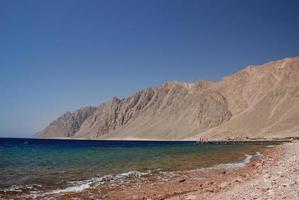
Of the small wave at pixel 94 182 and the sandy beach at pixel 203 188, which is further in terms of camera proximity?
the small wave at pixel 94 182

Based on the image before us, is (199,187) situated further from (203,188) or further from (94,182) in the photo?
(94,182)

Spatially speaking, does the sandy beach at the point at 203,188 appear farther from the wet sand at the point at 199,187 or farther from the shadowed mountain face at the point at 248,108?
the shadowed mountain face at the point at 248,108

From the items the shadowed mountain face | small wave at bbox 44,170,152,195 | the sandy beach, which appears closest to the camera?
the sandy beach

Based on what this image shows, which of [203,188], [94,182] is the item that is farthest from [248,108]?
[203,188]

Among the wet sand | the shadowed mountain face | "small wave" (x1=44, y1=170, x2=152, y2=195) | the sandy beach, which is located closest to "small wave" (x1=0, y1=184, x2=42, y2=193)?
"small wave" (x1=44, y1=170, x2=152, y2=195)

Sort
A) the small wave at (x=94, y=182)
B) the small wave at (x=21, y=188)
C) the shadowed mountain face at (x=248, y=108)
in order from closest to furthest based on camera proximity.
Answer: the small wave at (x=94, y=182) → the small wave at (x=21, y=188) → the shadowed mountain face at (x=248, y=108)

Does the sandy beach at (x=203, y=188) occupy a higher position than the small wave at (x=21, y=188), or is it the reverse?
the sandy beach at (x=203, y=188)

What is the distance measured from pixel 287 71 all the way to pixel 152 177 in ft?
507

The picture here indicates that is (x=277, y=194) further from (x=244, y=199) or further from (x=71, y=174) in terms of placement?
(x=71, y=174)

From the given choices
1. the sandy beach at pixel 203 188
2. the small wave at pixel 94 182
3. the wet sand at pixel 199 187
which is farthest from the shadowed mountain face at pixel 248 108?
the sandy beach at pixel 203 188

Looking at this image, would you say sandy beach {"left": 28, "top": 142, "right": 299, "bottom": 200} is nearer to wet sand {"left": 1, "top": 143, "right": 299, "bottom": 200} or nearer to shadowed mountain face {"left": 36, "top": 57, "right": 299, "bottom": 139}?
wet sand {"left": 1, "top": 143, "right": 299, "bottom": 200}

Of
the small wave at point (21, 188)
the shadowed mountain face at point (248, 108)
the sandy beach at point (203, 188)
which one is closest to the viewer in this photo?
the sandy beach at point (203, 188)

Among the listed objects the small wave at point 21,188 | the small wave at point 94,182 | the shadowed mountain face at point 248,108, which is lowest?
the small wave at point 21,188

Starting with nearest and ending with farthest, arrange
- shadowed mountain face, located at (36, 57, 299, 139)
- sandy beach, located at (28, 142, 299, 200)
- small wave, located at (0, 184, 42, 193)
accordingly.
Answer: sandy beach, located at (28, 142, 299, 200), small wave, located at (0, 184, 42, 193), shadowed mountain face, located at (36, 57, 299, 139)
